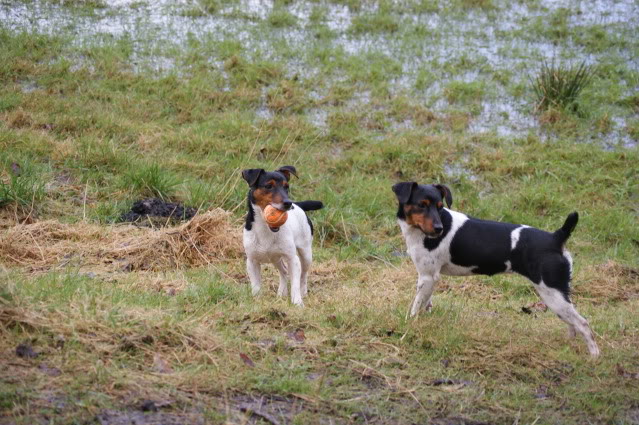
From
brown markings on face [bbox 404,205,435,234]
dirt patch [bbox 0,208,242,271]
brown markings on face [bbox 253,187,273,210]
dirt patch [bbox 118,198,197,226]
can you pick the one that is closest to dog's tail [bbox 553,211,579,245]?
brown markings on face [bbox 404,205,435,234]

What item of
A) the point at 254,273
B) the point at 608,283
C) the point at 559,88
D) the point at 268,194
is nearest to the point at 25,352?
the point at 268,194

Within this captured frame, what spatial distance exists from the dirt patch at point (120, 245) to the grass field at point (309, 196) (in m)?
0.03

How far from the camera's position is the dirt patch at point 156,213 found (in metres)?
9.85

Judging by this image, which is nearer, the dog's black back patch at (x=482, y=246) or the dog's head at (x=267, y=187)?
the dog's black back patch at (x=482, y=246)

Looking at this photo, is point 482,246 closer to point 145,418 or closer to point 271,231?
point 271,231

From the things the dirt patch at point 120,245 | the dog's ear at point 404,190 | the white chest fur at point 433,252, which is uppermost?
the dog's ear at point 404,190

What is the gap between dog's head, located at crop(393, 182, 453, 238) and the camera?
6.39 meters

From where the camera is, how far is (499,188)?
1202 cm

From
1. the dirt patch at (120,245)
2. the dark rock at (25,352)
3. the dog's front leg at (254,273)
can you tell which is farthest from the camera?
the dirt patch at (120,245)

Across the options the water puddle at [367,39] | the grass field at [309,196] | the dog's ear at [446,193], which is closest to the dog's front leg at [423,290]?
the grass field at [309,196]

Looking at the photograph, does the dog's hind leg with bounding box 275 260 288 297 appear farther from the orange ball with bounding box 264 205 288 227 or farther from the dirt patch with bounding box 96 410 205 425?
the dirt patch with bounding box 96 410 205 425

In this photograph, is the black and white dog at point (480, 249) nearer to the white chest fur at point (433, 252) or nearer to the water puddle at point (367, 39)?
the white chest fur at point (433, 252)

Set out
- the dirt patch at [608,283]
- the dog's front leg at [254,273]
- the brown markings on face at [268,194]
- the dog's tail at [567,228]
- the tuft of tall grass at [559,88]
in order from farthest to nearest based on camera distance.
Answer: the tuft of tall grass at [559,88] < the dirt patch at [608,283] < the dog's front leg at [254,273] < the brown markings on face at [268,194] < the dog's tail at [567,228]

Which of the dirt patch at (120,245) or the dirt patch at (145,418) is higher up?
the dirt patch at (145,418)
